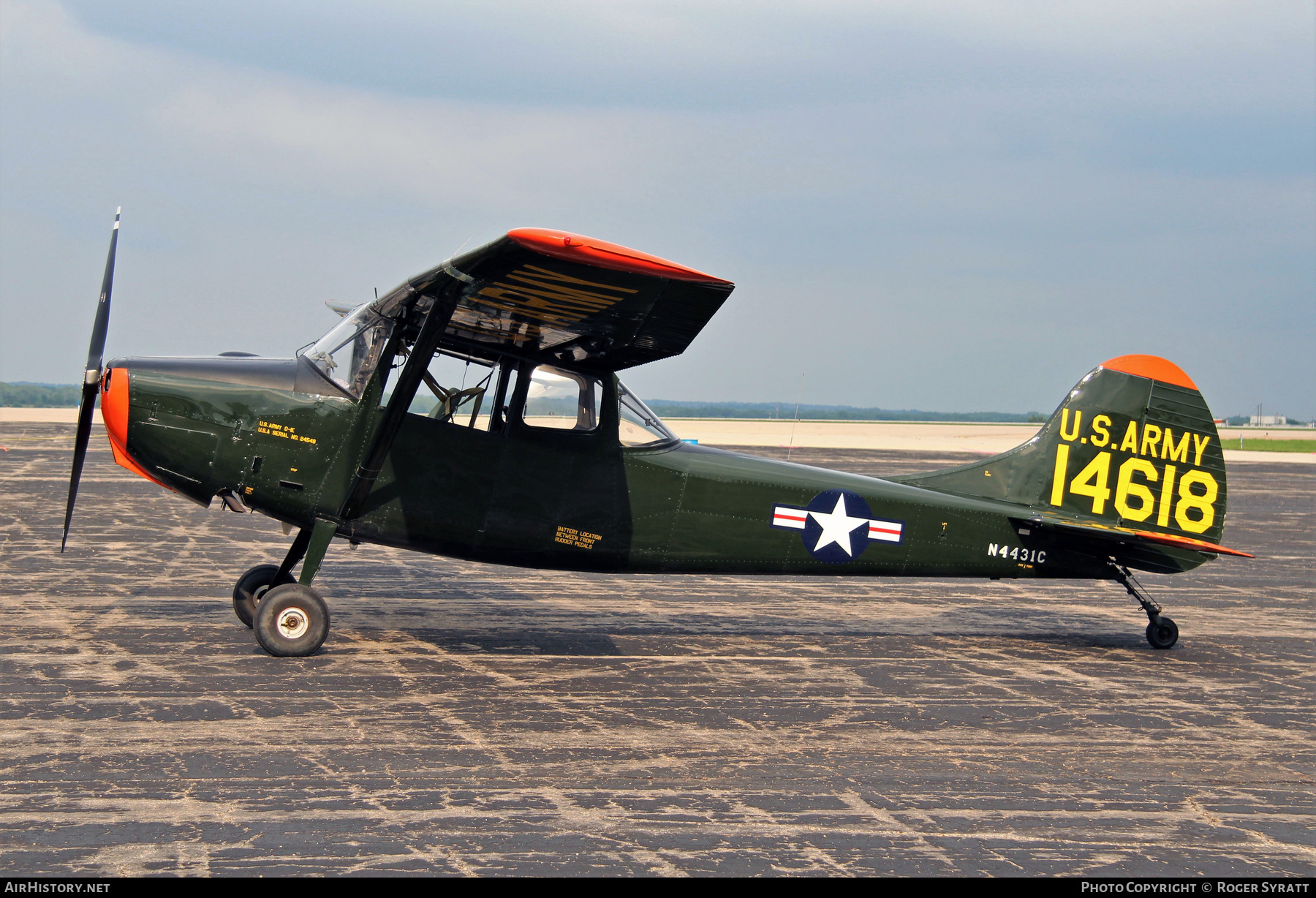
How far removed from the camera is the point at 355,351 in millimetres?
7492

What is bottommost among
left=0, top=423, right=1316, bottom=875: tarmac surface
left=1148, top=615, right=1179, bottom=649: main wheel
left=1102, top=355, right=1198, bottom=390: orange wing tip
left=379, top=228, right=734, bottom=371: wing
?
left=0, top=423, right=1316, bottom=875: tarmac surface

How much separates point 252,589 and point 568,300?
3.81 m

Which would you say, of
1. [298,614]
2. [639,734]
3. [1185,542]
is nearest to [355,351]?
[298,614]

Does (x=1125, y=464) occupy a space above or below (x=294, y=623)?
above

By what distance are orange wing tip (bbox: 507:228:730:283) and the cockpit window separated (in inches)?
86.0

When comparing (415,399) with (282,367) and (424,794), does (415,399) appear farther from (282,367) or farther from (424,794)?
(424,794)

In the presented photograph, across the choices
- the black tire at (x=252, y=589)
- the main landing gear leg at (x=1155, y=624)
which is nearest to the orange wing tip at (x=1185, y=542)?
the main landing gear leg at (x=1155, y=624)

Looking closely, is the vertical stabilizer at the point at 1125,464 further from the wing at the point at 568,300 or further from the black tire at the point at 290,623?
the black tire at the point at 290,623

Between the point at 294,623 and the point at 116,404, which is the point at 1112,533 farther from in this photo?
the point at 116,404

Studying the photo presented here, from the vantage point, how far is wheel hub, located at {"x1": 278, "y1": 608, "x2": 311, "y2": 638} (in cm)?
716

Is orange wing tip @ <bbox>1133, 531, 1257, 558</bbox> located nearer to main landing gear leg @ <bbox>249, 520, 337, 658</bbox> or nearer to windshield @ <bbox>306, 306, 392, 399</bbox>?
windshield @ <bbox>306, 306, 392, 399</bbox>

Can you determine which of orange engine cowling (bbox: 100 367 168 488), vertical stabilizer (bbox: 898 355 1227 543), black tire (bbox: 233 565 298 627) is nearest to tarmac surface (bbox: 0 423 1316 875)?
black tire (bbox: 233 565 298 627)

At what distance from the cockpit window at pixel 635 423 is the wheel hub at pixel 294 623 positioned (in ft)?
8.95

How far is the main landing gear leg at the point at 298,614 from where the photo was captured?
7109 mm
